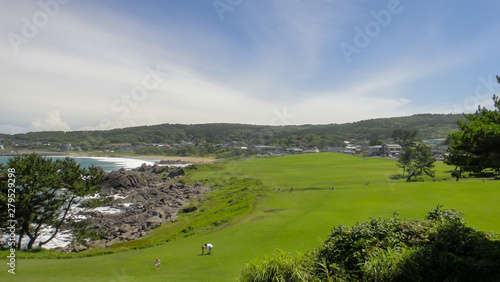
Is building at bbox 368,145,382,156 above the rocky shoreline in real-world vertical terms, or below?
above

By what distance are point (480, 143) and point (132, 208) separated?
46.9m

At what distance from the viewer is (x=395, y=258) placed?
30.3 feet

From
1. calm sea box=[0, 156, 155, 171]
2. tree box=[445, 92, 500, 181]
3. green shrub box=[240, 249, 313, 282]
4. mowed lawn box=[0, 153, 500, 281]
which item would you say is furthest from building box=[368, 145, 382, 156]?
green shrub box=[240, 249, 313, 282]

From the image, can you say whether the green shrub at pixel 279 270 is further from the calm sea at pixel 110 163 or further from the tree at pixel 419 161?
the calm sea at pixel 110 163

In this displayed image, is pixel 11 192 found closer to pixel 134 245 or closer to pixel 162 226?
pixel 134 245

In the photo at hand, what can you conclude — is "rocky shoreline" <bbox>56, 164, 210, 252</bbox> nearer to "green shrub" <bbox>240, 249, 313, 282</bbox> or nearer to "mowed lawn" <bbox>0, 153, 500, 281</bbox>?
"mowed lawn" <bbox>0, 153, 500, 281</bbox>

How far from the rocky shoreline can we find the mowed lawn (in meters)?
8.84

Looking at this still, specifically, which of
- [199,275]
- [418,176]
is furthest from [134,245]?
[418,176]

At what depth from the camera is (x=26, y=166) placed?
23.7 m

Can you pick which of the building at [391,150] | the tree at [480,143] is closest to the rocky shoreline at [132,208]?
the tree at [480,143]

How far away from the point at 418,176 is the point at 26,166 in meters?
64.9

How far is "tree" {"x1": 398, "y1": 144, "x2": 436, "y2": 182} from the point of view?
161 feet

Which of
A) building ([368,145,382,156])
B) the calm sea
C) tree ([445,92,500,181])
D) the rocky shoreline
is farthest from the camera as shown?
building ([368,145,382,156])

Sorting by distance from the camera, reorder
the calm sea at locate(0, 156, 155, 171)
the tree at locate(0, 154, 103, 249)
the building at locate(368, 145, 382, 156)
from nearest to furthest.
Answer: the tree at locate(0, 154, 103, 249) < the calm sea at locate(0, 156, 155, 171) < the building at locate(368, 145, 382, 156)
